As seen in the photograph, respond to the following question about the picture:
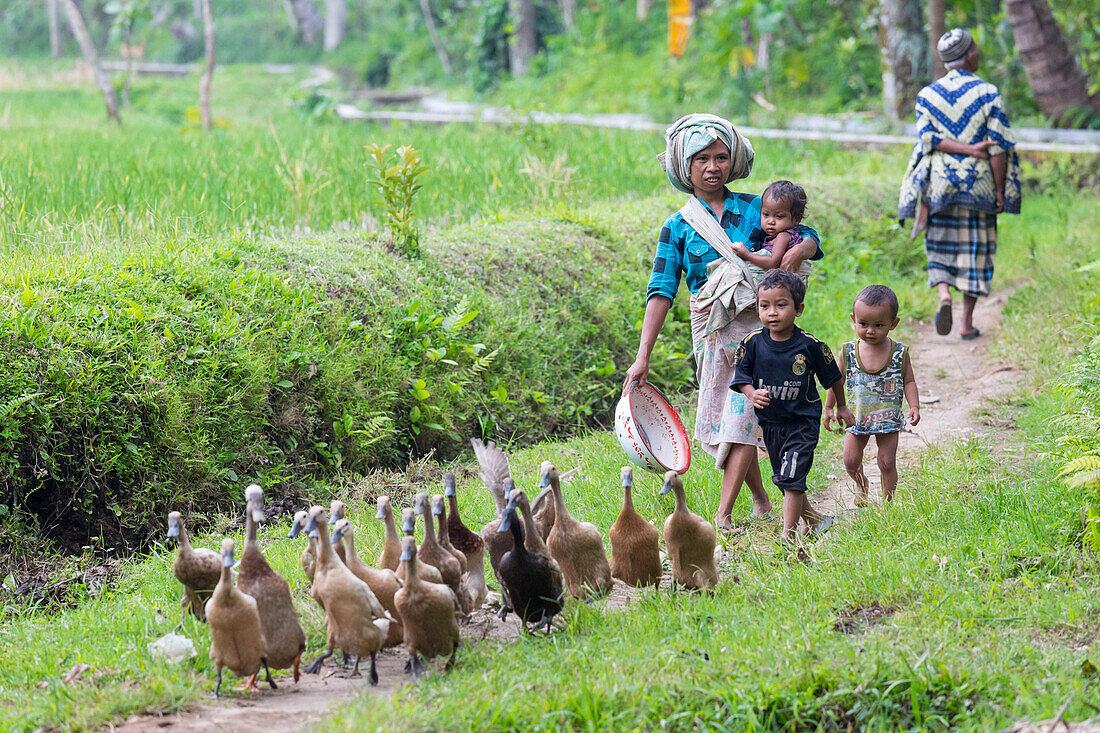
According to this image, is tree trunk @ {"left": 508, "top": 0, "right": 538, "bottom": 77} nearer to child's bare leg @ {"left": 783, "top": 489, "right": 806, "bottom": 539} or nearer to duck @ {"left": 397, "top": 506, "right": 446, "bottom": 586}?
child's bare leg @ {"left": 783, "top": 489, "right": 806, "bottom": 539}

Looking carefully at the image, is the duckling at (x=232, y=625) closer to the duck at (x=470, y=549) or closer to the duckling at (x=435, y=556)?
the duckling at (x=435, y=556)

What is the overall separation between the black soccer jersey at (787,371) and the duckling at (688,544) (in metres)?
0.72

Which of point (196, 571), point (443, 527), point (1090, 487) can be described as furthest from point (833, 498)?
point (196, 571)

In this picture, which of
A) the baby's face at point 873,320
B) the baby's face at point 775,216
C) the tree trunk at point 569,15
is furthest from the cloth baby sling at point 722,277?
the tree trunk at point 569,15

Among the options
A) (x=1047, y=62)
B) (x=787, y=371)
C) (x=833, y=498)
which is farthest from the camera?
(x=1047, y=62)

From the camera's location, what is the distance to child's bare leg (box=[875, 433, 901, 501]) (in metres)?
4.55

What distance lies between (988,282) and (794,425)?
425cm

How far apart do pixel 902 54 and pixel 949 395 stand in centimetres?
897

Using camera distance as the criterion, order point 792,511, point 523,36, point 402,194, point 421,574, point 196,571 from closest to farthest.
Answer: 1. point 421,574
2. point 196,571
3. point 792,511
4. point 402,194
5. point 523,36

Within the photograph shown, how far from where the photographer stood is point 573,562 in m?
3.81

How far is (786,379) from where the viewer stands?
4.25 meters

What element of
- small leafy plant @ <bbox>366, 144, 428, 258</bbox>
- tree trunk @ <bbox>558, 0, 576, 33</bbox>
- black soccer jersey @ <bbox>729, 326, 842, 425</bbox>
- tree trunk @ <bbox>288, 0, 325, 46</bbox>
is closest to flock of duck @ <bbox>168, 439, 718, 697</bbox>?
black soccer jersey @ <bbox>729, 326, 842, 425</bbox>

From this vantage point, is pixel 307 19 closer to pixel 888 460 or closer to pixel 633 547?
pixel 888 460

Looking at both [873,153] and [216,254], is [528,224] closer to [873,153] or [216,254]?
[216,254]
